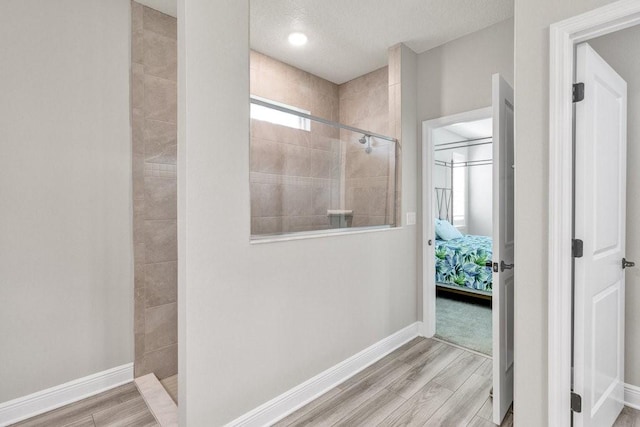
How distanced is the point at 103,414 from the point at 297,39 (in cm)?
328

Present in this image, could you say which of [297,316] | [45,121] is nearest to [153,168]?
[45,121]

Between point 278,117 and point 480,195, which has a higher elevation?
point 278,117

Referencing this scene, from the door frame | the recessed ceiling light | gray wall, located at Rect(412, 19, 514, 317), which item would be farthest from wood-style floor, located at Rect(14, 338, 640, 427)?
the recessed ceiling light

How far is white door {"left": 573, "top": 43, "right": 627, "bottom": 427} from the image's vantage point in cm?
148

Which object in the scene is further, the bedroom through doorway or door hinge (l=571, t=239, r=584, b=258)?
the bedroom through doorway

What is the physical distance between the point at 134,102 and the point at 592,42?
3.24 m

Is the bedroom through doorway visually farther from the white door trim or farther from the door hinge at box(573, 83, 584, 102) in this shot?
the door hinge at box(573, 83, 584, 102)

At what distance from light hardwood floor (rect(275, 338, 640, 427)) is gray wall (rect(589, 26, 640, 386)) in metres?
0.43

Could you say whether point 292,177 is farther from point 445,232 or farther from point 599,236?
point 445,232

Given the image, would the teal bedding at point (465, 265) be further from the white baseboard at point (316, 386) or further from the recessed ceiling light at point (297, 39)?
the recessed ceiling light at point (297, 39)

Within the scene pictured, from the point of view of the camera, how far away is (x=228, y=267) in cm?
169

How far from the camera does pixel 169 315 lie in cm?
248

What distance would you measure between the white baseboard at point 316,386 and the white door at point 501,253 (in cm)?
97

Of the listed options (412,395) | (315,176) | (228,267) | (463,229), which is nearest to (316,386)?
(412,395)
